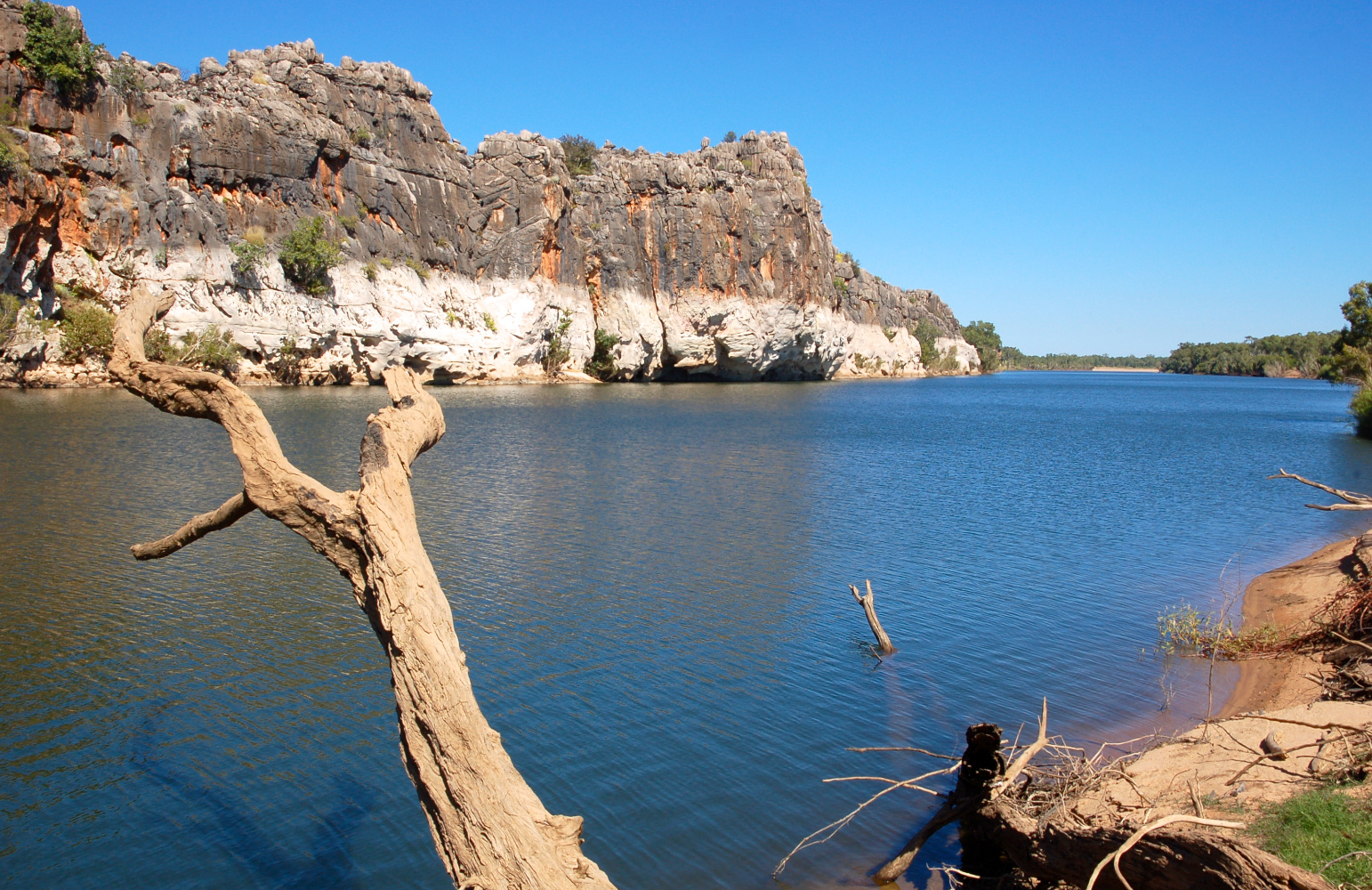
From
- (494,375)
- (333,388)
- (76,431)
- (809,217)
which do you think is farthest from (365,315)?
(809,217)

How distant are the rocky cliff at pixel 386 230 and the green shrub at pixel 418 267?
134 millimetres

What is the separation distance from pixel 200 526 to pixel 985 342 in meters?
187

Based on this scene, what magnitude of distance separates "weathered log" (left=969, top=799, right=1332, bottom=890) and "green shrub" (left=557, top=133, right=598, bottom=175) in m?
76.8

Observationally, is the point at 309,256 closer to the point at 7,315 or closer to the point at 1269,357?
the point at 7,315

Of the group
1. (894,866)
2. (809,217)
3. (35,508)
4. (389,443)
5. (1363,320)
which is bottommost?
(894,866)

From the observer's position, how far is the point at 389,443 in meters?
4.35

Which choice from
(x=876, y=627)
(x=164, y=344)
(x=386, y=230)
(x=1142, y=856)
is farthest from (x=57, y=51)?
(x=1142, y=856)

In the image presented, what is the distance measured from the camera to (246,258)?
49.2 metres

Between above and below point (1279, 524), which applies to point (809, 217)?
above

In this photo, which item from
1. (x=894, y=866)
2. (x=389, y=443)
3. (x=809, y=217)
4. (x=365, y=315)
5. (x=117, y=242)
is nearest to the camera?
(x=389, y=443)

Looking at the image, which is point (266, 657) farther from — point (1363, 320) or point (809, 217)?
point (809, 217)

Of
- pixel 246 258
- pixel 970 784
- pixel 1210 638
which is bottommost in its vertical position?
pixel 1210 638

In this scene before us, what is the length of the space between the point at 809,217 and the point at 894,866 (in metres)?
86.2

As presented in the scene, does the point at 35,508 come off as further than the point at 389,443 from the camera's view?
Yes
